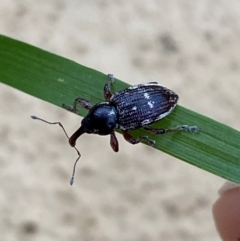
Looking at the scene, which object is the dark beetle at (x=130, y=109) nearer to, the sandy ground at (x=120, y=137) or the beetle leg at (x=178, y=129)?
the beetle leg at (x=178, y=129)

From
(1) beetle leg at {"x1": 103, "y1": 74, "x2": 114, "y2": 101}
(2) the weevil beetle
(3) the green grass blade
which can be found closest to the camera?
(3) the green grass blade

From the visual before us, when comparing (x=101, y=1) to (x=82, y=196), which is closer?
(x=82, y=196)

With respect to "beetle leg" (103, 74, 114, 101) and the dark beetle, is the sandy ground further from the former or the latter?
"beetle leg" (103, 74, 114, 101)

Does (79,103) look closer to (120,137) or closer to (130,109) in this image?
(130,109)

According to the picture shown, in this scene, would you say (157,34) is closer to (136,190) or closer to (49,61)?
(136,190)

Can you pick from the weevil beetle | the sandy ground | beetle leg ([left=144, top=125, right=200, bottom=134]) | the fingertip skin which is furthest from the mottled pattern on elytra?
the sandy ground

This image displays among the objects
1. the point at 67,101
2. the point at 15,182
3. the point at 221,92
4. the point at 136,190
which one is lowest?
the point at 15,182

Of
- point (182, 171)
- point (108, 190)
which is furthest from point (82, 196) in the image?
point (182, 171)
